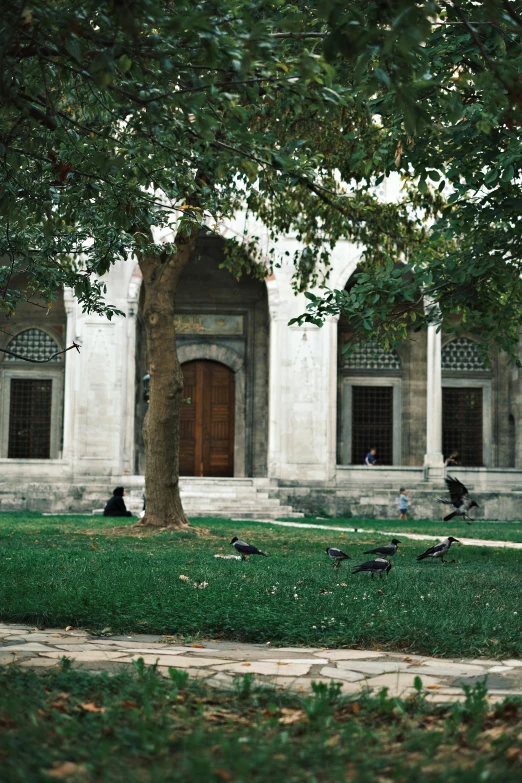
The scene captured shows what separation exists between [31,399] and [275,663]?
23.1 metres

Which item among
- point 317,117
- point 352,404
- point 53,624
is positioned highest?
point 317,117

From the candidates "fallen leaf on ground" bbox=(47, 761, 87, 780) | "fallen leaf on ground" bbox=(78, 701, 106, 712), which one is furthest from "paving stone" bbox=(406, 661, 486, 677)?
"fallen leaf on ground" bbox=(47, 761, 87, 780)

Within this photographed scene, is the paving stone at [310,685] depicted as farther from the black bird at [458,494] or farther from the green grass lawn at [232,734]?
the black bird at [458,494]

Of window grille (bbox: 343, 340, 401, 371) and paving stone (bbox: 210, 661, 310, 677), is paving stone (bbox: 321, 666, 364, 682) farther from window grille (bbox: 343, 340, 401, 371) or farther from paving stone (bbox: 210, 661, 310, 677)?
window grille (bbox: 343, 340, 401, 371)

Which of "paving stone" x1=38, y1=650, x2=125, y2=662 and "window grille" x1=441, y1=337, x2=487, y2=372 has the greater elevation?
"window grille" x1=441, y1=337, x2=487, y2=372

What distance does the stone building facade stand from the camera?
24.2m

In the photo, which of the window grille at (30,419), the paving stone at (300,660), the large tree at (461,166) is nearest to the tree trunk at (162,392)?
the large tree at (461,166)

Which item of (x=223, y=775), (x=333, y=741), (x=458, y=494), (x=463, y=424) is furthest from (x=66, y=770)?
(x=463, y=424)

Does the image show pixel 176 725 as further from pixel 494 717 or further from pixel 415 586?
pixel 415 586

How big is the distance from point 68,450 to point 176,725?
68.1 feet

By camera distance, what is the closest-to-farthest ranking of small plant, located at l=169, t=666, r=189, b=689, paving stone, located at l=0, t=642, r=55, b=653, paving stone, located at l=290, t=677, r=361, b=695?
small plant, located at l=169, t=666, r=189, b=689 < paving stone, located at l=290, t=677, r=361, b=695 < paving stone, located at l=0, t=642, r=55, b=653

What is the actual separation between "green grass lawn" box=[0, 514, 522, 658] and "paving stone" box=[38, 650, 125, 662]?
29.8 inches

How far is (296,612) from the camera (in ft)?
20.8

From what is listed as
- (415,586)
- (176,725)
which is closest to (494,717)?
(176,725)
